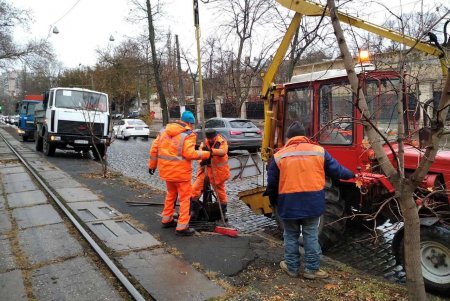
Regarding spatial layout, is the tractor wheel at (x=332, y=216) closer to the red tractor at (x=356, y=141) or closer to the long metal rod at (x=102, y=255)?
the red tractor at (x=356, y=141)

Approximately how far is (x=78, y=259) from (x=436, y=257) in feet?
13.3

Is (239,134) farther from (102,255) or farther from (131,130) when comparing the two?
(131,130)

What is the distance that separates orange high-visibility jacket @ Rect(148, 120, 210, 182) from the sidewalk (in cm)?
96

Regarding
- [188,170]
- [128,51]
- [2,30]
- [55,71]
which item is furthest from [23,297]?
[55,71]

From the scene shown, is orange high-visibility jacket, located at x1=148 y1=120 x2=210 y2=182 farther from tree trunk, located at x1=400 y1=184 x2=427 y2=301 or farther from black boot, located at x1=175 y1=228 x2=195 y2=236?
tree trunk, located at x1=400 y1=184 x2=427 y2=301

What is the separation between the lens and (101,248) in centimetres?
551

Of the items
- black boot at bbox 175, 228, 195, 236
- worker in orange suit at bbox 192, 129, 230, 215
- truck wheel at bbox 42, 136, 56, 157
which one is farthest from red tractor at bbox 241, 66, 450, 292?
truck wheel at bbox 42, 136, 56, 157

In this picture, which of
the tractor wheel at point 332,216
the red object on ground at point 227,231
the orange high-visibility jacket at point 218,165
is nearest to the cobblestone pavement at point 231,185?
the red object on ground at point 227,231

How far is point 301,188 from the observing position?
174 inches

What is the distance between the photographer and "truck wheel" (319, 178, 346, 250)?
5578 mm

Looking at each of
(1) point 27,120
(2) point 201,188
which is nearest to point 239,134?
(2) point 201,188

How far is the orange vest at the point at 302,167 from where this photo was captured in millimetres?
4418

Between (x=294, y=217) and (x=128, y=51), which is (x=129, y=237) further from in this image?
(x=128, y=51)

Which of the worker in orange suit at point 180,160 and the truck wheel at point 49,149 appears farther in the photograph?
the truck wheel at point 49,149
